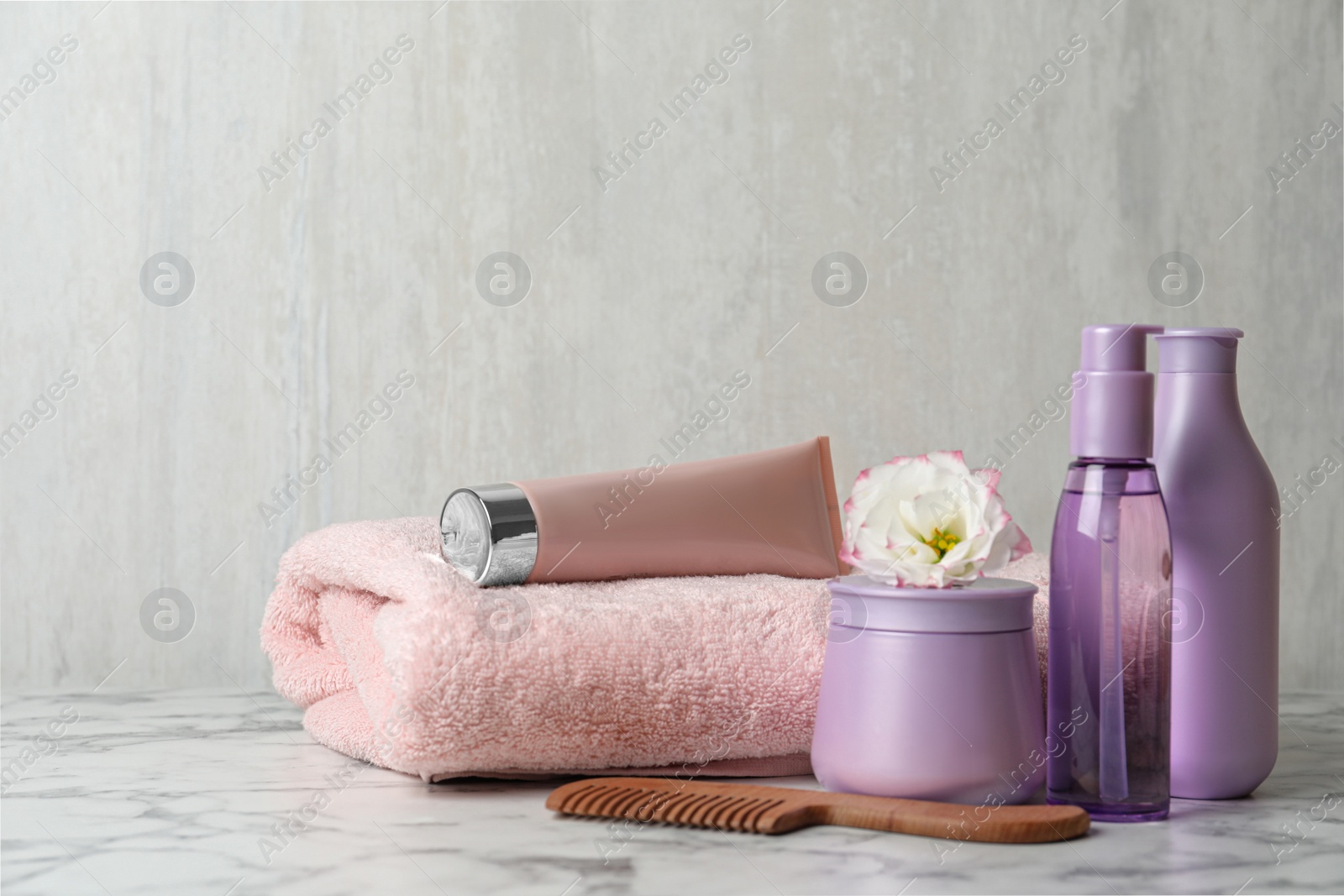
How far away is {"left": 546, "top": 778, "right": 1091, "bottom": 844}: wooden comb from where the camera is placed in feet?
1.69

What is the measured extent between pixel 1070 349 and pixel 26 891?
844 mm

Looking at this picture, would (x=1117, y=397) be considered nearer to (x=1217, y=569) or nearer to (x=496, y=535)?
(x=1217, y=569)

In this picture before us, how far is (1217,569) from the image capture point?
0.57 m

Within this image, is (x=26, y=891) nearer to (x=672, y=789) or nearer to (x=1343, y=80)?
Result: (x=672, y=789)

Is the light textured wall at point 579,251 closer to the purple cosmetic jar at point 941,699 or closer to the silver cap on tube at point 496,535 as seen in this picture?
the silver cap on tube at point 496,535

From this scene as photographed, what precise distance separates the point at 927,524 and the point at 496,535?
8.4 inches

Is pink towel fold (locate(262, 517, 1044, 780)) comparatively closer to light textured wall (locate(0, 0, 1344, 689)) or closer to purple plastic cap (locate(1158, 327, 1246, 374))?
purple plastic cap (locate(1158, 327, 1246, 374))

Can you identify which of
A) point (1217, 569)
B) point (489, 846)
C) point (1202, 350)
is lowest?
point (489, 846)

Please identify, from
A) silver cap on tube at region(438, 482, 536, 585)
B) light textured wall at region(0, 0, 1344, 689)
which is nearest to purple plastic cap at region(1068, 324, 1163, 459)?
silver cap on tube at region(438, 482, 536, 585)

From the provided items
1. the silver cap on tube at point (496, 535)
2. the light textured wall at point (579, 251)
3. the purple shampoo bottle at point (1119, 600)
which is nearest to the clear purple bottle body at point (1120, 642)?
the purple shampoo bottle at point (1119, 600)

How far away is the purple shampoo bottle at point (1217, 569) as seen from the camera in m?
0.57

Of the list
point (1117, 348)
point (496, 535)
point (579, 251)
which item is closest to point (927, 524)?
point (1117, 348)

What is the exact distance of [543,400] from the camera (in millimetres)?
995

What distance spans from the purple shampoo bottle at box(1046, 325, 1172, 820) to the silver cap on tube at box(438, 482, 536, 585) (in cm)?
26
